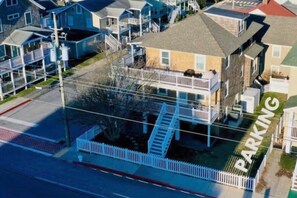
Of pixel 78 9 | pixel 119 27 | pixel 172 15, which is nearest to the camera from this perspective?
pixel 119 27

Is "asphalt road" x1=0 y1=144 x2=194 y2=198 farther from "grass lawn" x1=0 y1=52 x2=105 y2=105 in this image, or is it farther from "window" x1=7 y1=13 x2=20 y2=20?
"window" x1=7 y1=13 x2=20 y2=20

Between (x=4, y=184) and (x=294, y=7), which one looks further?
(x=294, y=7)

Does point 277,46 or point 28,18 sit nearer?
point 277,46

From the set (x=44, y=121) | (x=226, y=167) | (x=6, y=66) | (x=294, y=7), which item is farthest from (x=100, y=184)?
(x=294, y=7)

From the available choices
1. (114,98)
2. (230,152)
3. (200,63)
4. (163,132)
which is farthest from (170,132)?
(200,63)

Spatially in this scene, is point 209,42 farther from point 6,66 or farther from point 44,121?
point 6,66

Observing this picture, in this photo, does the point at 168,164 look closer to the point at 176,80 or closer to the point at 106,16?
the point at 176,80

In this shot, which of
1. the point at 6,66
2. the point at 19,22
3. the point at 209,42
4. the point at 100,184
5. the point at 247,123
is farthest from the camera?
the point at 19,22
